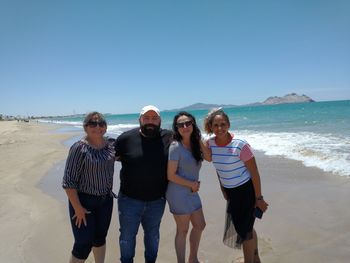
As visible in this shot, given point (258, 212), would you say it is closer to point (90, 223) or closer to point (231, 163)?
point (231, 163)

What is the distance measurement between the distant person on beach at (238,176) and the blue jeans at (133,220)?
2.54 ft

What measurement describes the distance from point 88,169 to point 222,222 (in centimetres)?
293

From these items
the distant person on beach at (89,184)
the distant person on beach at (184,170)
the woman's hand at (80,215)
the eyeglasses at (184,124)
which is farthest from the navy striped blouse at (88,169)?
the eyeglasses at (184,124)

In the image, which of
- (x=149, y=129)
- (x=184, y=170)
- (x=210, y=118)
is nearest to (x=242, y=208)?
(x=184, y=170)

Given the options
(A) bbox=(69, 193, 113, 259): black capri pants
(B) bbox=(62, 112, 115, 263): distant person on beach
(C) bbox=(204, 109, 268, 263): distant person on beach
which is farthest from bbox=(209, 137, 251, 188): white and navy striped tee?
(A) bbox=(69, 193, 113, 259): black capri pants

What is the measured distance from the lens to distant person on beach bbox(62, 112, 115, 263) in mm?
3203

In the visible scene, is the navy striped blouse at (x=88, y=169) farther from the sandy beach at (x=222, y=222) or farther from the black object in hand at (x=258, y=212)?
the black object in hand at (x=258, y=212)

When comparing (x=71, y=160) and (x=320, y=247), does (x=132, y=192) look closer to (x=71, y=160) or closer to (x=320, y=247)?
(x=71, y=160)

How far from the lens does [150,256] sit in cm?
369

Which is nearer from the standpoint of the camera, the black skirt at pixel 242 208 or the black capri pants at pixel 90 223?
the black capri pants at pixel 90 223

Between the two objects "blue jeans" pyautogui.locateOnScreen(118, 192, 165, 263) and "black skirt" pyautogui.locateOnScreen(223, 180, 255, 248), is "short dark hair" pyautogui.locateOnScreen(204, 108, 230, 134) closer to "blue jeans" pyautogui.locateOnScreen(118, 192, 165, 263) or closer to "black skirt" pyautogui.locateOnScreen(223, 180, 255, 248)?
"black skirt" pyautogui.locateOnScreen(223, 180, 255, 248)

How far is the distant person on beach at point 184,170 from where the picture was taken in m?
3.44

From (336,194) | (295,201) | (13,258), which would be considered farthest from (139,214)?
(336,194)

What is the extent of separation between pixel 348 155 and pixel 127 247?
8803 mm
